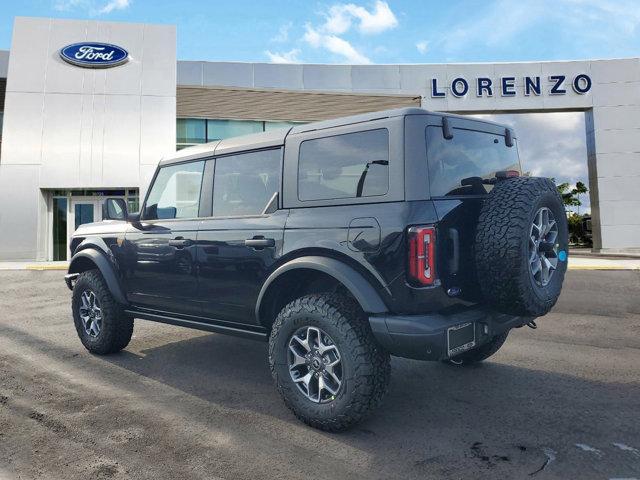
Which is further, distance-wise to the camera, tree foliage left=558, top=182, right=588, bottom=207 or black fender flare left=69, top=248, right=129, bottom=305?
tree foliage left=558, top=182, right=588, bottom=207

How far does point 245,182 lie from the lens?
3.80m

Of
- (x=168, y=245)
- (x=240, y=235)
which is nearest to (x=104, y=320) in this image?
(x=168, y=245)

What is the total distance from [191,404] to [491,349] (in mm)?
2681

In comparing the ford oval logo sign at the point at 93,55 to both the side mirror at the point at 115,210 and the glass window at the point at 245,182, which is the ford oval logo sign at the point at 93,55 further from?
the glass window at the point at 245,182

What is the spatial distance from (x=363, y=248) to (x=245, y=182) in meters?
1.37

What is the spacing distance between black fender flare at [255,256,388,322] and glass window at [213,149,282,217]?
69 cm

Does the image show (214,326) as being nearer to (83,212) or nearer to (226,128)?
(83,212)

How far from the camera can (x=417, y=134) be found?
9.64ft

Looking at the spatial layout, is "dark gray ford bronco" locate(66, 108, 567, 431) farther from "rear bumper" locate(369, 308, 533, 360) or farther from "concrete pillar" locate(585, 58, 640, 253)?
"concrete pillar" locate(585, 58, 640, 253)

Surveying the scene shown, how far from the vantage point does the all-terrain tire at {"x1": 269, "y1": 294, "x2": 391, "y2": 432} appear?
9.39ft

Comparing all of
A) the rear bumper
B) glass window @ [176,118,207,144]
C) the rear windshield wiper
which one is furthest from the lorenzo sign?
the rear bumper

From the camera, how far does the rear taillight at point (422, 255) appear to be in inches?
107

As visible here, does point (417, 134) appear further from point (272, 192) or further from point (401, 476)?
point (401, 476)

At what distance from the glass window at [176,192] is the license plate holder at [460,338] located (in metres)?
2.38
